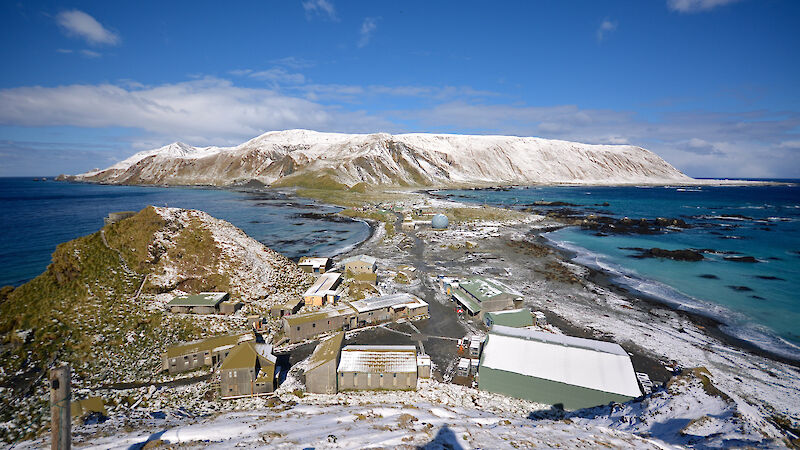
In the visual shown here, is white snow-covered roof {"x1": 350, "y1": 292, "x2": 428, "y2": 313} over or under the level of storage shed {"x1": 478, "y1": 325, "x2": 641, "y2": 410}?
over

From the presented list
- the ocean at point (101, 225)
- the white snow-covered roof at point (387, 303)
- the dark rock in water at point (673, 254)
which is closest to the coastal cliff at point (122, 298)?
the white snow-covered roof at point (387, 303)

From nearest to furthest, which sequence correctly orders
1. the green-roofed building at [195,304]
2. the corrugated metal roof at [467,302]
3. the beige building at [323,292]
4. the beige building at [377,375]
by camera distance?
1. the beige building at [377,375]
2. the green-roofed building at [195,304]
3. the corrugated metal roof at [467,302]
4. the beige building at [323,292]

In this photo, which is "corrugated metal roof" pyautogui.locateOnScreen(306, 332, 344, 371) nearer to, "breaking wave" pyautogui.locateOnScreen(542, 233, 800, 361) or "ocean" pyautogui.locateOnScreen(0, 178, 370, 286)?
"ocean" pyautogui.locateOnScreen(0, 178, 370, 286)

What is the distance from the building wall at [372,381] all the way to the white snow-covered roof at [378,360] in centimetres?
31

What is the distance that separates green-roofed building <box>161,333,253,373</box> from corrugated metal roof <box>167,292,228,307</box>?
687 centimetres

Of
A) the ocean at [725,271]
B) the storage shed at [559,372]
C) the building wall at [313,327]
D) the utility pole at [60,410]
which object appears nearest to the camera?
the utility pole at [60,410]

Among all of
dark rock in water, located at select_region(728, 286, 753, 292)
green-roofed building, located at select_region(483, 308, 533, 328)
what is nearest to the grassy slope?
green-roofed building, located at select_region(483, 308, 533, 328)

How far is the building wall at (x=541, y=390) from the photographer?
808 inches

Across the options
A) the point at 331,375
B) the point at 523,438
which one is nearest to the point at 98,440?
the point at 331,375

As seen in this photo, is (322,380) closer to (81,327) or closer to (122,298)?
(81,327)

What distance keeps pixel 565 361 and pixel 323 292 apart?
23.0 m

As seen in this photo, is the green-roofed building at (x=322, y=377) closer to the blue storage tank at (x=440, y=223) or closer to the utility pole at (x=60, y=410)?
the utility pole at (x=60, y=410)

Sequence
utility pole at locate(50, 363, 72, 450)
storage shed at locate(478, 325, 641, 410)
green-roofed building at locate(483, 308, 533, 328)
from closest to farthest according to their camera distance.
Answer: utility pole at locate(50, 363, 72, 450) → storage shed at locate(478, 325, 641, 410) → green-roofed building at locate(483, 308, 533, 328)

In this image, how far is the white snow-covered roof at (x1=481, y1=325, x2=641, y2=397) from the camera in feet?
68.8
